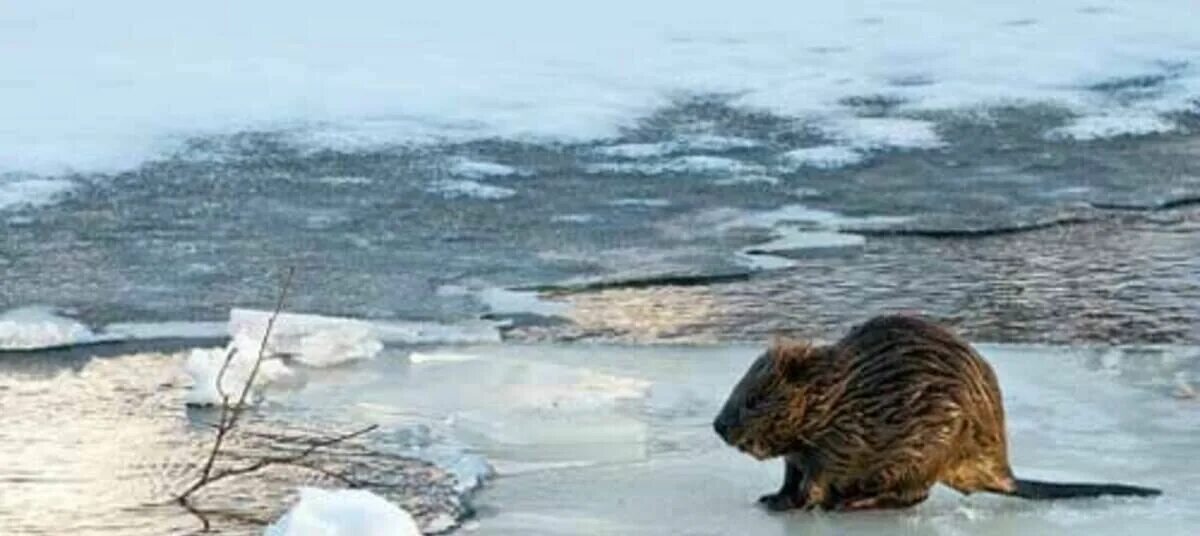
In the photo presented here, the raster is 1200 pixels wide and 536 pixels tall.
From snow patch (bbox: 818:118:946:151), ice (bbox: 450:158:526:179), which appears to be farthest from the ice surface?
snow patch (bbox: 818:118:946:151)

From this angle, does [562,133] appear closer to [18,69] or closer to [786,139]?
[786,139]

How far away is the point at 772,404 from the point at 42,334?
2.47 metres

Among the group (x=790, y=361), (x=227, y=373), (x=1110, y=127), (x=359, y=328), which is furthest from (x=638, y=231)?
(x=790, y=361)

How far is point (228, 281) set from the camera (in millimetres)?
8320

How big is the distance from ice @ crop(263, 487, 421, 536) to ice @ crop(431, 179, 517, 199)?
5.00 m

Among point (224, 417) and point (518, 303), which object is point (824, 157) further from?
point (224, 417)

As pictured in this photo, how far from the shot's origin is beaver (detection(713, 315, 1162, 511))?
18.4ft

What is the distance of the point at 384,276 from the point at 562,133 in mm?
3080

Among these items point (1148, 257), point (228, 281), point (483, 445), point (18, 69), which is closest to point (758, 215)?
point (1148, 257)

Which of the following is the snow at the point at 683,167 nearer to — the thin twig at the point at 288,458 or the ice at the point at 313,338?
the ice at the point at 313,338

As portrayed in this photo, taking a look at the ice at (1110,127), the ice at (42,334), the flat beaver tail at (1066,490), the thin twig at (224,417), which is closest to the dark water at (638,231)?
the ice at (1110,127)

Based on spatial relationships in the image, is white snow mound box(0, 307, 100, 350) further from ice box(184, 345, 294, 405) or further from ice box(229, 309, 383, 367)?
ice box(184, 345, 294, 405)

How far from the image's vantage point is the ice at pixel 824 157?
35.5 ft

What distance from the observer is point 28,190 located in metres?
9.95
